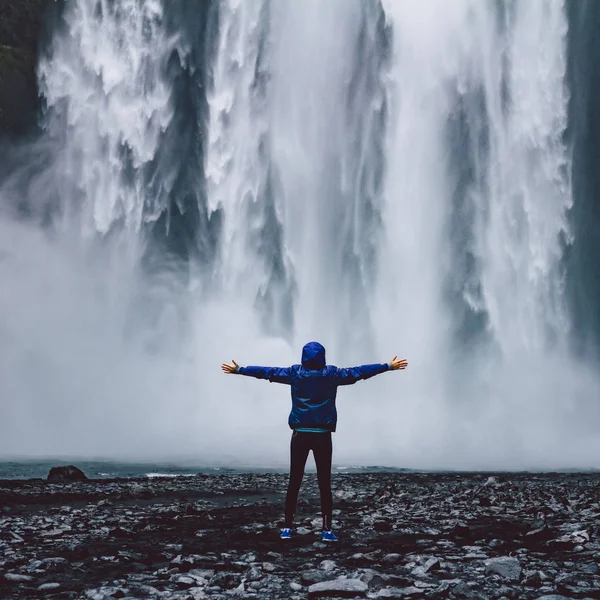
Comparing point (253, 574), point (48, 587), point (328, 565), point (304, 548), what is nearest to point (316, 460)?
point (304, 548)

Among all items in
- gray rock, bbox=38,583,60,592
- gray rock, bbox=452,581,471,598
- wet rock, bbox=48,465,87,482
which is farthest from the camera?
wet rock, bbox=48,465,87,482

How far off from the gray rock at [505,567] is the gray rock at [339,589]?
128 centimetres

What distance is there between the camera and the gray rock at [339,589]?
512cm

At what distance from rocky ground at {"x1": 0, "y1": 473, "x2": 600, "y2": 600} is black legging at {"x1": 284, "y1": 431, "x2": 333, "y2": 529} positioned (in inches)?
15.1

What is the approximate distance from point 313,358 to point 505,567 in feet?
10.3

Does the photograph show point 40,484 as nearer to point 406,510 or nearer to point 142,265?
point 406,510

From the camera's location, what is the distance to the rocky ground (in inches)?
210

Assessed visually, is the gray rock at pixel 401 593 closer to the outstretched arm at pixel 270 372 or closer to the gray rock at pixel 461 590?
the gray rock at pixel 461 590

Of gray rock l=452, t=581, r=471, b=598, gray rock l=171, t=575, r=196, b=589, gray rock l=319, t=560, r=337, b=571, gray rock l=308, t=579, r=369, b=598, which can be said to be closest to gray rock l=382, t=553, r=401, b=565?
gray rock l=319, t=560, r=337, b=571

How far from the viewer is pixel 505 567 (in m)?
5.83

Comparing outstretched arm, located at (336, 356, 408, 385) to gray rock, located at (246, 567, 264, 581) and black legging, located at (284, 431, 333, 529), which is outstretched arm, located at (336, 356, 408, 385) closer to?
black legging, located at (284, 431, 333, 529)

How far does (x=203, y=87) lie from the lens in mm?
45406

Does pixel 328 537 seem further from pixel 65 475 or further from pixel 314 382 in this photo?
pixel 65 475

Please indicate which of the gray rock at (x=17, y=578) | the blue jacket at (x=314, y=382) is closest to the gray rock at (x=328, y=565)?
the blue jacket at (x=314, y=382)
